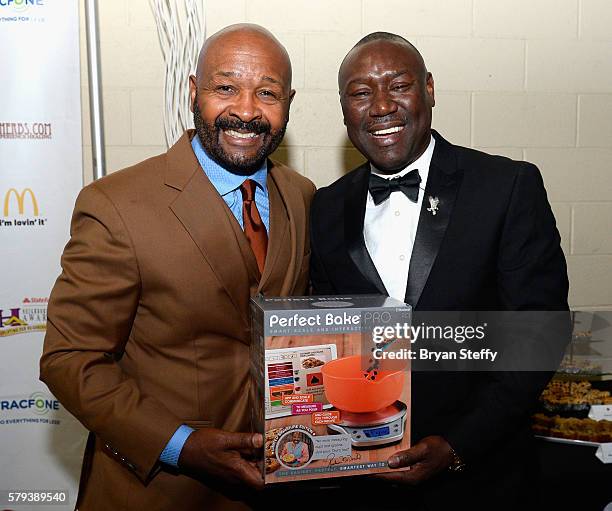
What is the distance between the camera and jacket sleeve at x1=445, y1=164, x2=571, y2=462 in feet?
4.93

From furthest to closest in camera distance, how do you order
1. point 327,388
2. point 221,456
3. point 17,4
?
1. point 17,4
2. point 221,456
3. point 327,388

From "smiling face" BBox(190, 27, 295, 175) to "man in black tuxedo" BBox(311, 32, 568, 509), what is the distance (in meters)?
0.24

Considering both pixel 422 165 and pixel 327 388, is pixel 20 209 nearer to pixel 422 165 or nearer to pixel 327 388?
pixel 422 165

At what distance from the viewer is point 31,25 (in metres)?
2.23

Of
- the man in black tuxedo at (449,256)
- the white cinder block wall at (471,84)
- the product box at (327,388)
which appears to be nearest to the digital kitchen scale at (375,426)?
the product box at (327,388)

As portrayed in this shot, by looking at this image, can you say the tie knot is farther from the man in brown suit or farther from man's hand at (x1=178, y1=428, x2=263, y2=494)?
man's hand at (x1=178, y1=428, x2=263, y2=494)

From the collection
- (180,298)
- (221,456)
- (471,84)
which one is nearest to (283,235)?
(180,298)

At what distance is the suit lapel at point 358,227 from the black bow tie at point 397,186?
6cm

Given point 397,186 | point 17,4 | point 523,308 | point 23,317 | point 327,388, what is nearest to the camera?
point 327,388

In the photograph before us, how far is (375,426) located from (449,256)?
1.54 feet

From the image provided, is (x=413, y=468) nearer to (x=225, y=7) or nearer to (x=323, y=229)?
(x=323, y=229)

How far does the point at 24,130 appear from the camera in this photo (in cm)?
228

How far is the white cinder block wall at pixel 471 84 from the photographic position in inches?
93.4

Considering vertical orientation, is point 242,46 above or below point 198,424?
above
